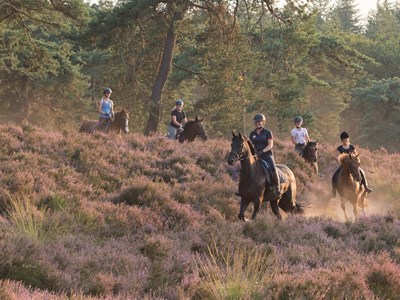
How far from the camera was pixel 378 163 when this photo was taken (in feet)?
84.2

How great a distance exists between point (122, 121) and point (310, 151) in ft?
24.0

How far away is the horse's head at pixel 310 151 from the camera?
65.5 feet

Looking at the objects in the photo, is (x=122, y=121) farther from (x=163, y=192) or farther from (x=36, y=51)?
(x=163, y=192)

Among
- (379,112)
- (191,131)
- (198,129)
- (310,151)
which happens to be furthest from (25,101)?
(379,112)

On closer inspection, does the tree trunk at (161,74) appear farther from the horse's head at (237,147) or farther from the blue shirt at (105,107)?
the horse's head at (237,147)

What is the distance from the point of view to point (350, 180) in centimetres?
1539

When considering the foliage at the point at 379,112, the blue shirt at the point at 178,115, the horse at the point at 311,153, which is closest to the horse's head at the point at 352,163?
the horse at the point at 311,153

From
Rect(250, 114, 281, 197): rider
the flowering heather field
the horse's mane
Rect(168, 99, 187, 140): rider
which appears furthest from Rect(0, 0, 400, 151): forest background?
Rect(250, 114, 281, 197): rider

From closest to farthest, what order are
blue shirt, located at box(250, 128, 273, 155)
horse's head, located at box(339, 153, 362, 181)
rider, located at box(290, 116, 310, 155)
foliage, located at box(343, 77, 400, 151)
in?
blue shirt, located at box(250, 128, 273, 155) → horse's head, located at box(339, 153, 362, 181) → rider, located at box(290, 116, 310, 155) → foliage, located at box(343, 77, 400, 151)

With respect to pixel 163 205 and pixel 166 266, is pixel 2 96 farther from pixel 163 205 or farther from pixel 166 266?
pixel 166 266

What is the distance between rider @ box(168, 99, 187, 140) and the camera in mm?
20248

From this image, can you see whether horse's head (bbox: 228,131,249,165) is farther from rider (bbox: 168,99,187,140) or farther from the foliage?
the foliage

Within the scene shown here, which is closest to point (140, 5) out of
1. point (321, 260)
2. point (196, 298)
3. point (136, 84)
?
point (136, 84)

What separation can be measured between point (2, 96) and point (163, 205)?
33.3 m
